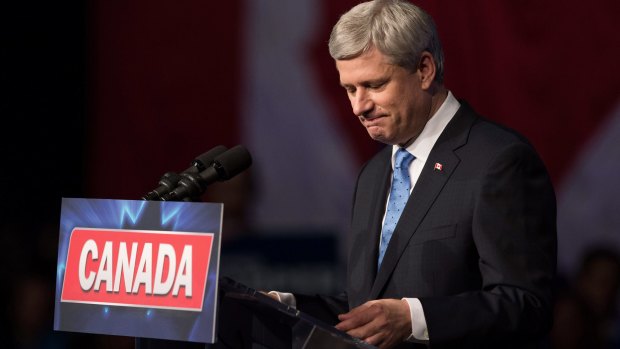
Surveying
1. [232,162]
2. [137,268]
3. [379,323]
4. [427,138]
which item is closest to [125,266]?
[137,268]

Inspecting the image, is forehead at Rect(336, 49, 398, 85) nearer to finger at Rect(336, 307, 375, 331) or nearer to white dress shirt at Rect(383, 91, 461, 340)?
white dress shirt at Rect(383, 91, 461, 340)

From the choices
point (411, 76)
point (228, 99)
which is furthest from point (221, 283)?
point (228, 99)

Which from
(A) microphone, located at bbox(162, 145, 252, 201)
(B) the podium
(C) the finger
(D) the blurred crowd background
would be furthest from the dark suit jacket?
(D) the blurred crowd background

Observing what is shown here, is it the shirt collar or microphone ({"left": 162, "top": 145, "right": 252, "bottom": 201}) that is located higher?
the shirt collar

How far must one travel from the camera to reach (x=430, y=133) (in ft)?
7.07

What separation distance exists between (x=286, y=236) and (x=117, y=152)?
3.89 feet

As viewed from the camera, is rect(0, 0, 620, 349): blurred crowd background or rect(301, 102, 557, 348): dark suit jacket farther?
rect(0, 0, 620, 349): blurred crowd background

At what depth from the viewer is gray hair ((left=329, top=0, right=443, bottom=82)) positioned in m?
2.04

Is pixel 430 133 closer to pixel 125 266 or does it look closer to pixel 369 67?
pixel 369 67

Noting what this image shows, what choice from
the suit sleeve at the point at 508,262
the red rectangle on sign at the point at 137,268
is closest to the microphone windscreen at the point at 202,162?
the red rectangle on sign at the point at 137,268

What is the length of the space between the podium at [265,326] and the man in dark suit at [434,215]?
102 mm

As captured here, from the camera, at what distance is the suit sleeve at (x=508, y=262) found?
1880 mm

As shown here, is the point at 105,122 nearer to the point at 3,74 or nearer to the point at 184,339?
the point at 3,74

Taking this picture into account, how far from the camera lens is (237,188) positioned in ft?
15.9
